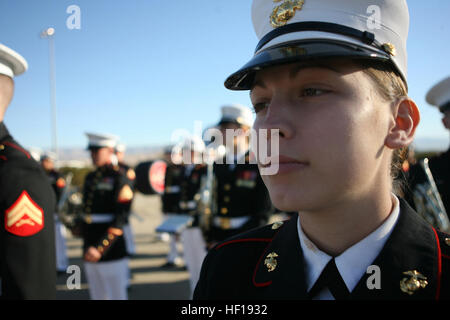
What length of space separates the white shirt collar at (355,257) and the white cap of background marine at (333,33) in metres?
0.60

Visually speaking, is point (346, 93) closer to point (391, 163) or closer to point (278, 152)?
point (278, 152)

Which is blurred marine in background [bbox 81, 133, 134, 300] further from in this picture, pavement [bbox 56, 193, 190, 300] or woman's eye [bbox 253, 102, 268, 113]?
woman's eye [bbox 253, 102, 268, 113]

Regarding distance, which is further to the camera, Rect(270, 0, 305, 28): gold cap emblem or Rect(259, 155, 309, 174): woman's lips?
Rect(270, 0, 305, 28): gold cap emblem

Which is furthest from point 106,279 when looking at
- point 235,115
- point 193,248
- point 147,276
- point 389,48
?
point 389,48

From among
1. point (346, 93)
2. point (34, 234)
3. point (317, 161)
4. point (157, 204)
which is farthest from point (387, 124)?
point (157, 204)

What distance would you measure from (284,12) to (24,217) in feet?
6.49

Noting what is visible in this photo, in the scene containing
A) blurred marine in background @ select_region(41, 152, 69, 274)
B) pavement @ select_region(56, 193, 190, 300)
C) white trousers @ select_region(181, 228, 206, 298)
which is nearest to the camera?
pavement @ select_region(56, 193, 190, 300)

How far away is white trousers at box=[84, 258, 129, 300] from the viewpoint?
5.36 meters

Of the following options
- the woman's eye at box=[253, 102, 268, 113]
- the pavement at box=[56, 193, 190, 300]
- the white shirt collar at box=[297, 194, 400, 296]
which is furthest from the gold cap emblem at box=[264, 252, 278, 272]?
the pavement at box=[56, 193, 190, 300]

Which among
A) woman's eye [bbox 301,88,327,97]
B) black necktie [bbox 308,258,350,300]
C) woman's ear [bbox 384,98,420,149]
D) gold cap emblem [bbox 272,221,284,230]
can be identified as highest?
woman's eye [bbox 301,88,327,97]

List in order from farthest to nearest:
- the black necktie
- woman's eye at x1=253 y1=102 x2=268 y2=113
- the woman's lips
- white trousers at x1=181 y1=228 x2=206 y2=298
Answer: white trousers at x1=181 y1=228 x2=206 y2=298, woman's eye at x1=253 y1=102 x2=268 y2=113, the black necktie, the woman's lips

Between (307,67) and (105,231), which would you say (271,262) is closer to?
(307,67)

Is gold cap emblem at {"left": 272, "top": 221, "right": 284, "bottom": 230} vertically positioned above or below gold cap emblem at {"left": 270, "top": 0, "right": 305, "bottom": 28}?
below
